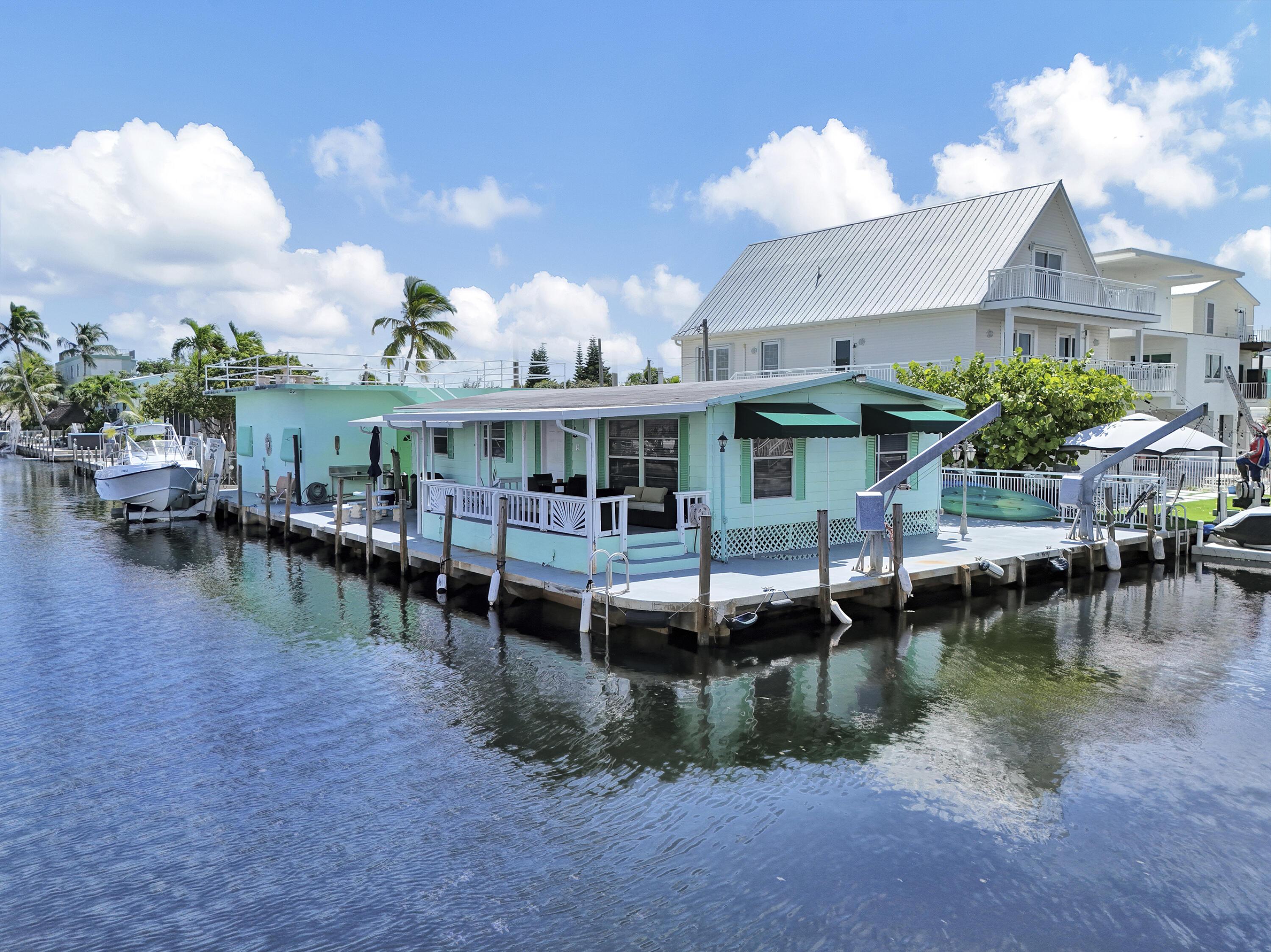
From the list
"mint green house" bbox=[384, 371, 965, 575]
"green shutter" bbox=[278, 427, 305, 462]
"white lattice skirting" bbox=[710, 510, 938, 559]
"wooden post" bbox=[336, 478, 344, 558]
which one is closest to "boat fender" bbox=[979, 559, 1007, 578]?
"white lattice skirting" bbox=[710, 510, 938, 559]

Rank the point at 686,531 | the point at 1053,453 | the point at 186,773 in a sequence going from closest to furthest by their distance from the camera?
the point at 186,773
the point at 686,531
the point at 1053,453

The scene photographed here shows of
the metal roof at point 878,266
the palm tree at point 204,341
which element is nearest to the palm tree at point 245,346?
the palm tree at point 204,341

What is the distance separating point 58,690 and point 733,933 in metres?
10.6

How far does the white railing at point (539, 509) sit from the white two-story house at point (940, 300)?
57.3 ft

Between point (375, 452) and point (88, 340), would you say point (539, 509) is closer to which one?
point (375, 452)

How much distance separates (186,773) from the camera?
9766 millimetres

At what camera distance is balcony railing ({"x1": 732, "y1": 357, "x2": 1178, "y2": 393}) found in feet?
107

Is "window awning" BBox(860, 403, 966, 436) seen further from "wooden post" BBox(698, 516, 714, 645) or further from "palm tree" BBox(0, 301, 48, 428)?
"palm tree" BBox(0, 301, 48, 428)

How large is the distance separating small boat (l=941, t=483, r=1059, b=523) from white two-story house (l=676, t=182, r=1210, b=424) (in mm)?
8274

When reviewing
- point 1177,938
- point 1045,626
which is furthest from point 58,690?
point 1045,626

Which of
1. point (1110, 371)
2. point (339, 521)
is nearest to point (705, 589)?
point (339, 521)

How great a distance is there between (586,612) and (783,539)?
215 inches

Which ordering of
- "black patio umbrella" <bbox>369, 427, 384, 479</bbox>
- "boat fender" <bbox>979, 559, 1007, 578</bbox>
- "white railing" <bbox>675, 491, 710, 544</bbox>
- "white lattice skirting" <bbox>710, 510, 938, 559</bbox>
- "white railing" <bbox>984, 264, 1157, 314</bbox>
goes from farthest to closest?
"white railing" <bbox>984, 264, 1157, 314</bbox>
"black patio umbrella" <bbox>369, 427, 384, 479</bbox>
"white lattice skirting" <bbox>710, 510, 938, 559</bbox>
"boat fender" <bbox>979, 559, 1007, 578</bbox>
"white railing" <bbox>675, 491, 710, 544</bbox>

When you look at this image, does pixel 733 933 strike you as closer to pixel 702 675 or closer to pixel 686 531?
pixel 702 675
